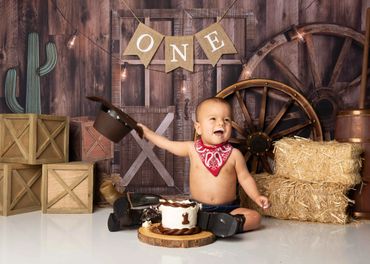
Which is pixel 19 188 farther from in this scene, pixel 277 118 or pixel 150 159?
pixel 277 118

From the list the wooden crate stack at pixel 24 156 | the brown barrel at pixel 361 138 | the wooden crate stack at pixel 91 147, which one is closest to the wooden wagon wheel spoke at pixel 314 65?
the brown barrel at pixel 361 138

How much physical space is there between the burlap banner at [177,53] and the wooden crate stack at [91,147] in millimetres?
704

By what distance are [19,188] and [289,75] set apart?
1.96m

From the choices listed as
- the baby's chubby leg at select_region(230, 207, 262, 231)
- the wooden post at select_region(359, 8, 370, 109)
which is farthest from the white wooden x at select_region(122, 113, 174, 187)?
the wooden post at select_region(359, 8, 370, 109)

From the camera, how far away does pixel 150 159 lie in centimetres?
310

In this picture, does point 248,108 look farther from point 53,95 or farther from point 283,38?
point 53,95

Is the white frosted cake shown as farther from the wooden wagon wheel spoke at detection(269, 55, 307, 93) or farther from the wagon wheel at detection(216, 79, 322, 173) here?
the wooden wagon wheel spoke at detection(269, 55, 307, 93)

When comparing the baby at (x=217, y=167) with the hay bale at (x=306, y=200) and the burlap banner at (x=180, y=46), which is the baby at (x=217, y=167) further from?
the burlap banner at (x=180, y=46)

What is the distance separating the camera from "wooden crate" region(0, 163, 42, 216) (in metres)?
2.58

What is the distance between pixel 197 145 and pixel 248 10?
1214mm

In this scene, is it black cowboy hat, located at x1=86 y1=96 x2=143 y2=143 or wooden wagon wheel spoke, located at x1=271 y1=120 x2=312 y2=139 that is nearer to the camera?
black cowboy hat, located at x1=86 y1=96 x2=143 y2=143

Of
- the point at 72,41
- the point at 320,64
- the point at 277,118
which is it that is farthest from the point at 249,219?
the point at 72,41

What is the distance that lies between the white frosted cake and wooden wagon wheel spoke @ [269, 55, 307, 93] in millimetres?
1442

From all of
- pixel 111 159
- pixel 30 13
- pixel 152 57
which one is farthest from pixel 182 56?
pixel 30 13
